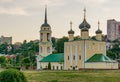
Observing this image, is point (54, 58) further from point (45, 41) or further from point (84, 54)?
point (84, 54)

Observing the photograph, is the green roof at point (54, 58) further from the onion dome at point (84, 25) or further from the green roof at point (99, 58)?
the green roof at point (99, 58)

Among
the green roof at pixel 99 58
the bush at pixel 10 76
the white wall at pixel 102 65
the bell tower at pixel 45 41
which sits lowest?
the bush at pixel 10 76

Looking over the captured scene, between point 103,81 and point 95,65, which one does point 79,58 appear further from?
point 103,81

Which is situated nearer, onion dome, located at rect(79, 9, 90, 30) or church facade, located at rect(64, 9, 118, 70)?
church facade, located at rect(64, 9, 118, 70)

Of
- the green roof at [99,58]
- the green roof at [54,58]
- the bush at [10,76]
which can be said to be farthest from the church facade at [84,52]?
the bush at [10,76]

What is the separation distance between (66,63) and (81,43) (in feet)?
21.2

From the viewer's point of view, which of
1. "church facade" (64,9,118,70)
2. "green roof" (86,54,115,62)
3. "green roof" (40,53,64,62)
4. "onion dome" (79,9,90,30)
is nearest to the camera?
"green roof" (86,54,115,62)

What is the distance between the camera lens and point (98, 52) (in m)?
89.9

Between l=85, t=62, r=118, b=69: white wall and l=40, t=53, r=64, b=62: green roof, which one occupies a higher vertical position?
l=40, t=53, r=64, b=62: green roof

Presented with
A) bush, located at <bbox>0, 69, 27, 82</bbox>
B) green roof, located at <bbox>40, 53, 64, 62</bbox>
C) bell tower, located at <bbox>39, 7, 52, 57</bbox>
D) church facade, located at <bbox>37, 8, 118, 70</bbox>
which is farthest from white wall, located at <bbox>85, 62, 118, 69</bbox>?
bush, located at <bbox>0, 69, 27, 82</bbox>

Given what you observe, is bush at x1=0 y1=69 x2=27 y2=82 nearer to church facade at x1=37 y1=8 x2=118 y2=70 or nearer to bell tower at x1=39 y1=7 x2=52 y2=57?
church facade at x1=37 y1=8 x2=118 y2=70

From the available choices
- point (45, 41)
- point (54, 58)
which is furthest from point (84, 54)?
point (45, 41)

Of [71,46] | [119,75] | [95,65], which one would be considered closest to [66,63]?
[71,46]

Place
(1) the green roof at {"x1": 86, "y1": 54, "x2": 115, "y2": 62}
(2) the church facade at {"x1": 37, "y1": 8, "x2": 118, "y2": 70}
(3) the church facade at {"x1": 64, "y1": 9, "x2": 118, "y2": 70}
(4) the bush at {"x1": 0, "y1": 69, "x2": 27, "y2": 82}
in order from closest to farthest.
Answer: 1. (4) the bush at {"x1": 0, "y1": 69, "x2": 27, "y2": 82}
2. (1) the green roof at {"x1": 86, "y1": 54, "x2": 115, "y2": 62}
3. (2) the church facade at {"x1": 37, "y1": 8, "x2": 118, "y2": 70}
4. (3) the church facade at {"x1": 64, "y1": 9, "x2": 118, "y2": 70}
